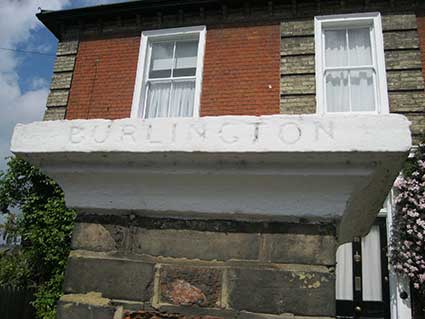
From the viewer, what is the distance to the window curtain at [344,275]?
20.4ft

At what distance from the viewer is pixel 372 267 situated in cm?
625

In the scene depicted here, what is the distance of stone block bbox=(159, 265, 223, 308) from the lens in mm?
1198

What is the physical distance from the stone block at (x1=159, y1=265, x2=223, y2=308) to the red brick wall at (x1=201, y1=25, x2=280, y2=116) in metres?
5.70

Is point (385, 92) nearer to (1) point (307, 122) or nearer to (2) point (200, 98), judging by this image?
(2) point (200, 98)

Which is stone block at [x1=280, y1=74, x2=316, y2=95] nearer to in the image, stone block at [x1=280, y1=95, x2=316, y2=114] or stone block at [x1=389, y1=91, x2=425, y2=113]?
stone block at [x1=280, y1=95, x2=316, y2=114]

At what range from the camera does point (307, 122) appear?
3.75 feet

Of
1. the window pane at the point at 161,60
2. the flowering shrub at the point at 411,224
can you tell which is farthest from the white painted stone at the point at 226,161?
the window pane at the point at 161,60

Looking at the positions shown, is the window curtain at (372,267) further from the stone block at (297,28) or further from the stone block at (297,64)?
the stone block at (297,28)

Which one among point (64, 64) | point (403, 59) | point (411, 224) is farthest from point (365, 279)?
point (64, 64)

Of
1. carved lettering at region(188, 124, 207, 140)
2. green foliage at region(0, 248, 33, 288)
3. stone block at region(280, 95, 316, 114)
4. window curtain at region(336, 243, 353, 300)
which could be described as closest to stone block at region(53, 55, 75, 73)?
green foliage at region(0, 248, 33, 288)

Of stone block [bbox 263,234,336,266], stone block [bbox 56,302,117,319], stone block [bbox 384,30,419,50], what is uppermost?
stone block [bbox 384,30,419,50]

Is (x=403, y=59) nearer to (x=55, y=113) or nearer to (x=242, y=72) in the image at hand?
(x=242, y=72)

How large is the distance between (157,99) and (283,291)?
264 inches

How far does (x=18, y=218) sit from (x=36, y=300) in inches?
58.0
